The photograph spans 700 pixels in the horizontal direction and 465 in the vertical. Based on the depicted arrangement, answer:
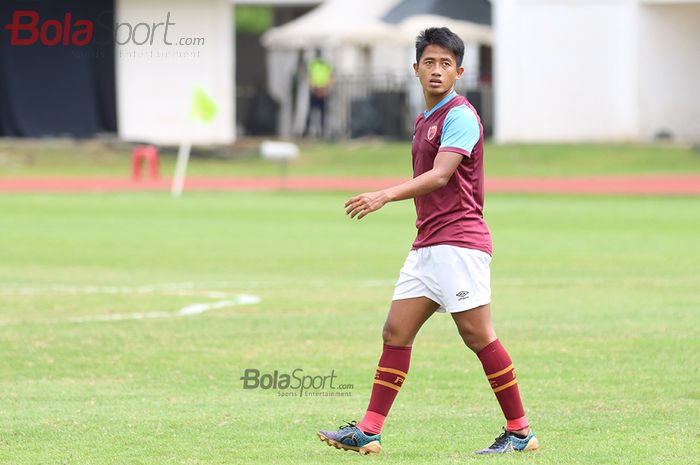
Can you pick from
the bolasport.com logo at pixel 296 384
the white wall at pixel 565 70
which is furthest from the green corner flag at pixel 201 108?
the bolasport.com logo at pixel 296 384

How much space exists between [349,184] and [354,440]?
28366 mm

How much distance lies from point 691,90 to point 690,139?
1559 mm

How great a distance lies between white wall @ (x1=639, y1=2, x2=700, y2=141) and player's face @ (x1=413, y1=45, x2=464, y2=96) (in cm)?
3718

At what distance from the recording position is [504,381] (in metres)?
8.12

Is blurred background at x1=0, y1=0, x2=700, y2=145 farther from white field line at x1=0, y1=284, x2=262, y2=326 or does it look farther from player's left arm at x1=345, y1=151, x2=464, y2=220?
player's left arm at x1=345, y1=151, x2=464, y2=220

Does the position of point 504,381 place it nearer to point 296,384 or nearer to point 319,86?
point 296,384

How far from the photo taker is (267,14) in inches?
2687

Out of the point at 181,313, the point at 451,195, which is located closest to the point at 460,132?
the point at 451,195

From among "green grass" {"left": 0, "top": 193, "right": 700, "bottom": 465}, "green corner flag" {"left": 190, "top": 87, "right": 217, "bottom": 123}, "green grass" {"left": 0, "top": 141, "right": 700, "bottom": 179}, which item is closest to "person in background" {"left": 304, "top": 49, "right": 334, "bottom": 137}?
"green grass" {"left": 0, "top": 141, "right": 700, "bottom": 179}

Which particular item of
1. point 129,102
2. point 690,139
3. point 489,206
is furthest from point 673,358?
point 129,102

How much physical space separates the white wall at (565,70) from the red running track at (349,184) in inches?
314

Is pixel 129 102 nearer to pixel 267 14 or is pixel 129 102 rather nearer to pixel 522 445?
pixel 267 14

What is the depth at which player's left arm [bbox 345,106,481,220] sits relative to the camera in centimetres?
763

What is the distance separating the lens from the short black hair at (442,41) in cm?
800
